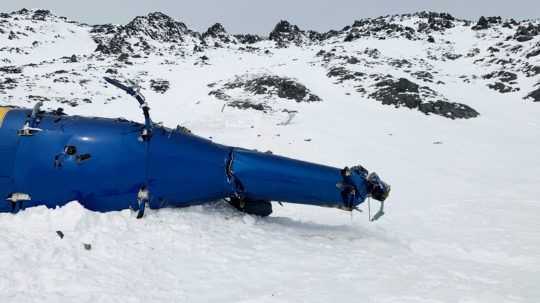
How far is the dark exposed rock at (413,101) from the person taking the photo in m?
35.0

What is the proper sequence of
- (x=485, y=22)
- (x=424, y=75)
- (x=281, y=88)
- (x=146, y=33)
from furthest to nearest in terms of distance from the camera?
(x=146, y=33), (x=485, y=22), (x=424, y=75), (x=281, y=88)

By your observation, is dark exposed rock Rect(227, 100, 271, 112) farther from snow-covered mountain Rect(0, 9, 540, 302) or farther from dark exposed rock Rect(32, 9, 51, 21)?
dark exposed rock Rect(32, 9, 51, 21)

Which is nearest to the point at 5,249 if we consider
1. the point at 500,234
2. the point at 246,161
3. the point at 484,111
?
the point at 246,161

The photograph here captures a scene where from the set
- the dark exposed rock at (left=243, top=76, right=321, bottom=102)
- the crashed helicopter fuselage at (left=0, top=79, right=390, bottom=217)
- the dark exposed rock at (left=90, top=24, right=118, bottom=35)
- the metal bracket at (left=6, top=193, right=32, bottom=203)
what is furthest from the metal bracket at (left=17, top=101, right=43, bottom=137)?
the dark exposed rock at (left=90, top=24, right=118, bottom=35)

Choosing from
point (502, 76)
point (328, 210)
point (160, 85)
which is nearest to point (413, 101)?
point (502, 76)

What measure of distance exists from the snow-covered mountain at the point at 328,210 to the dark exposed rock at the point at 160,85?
0.39m

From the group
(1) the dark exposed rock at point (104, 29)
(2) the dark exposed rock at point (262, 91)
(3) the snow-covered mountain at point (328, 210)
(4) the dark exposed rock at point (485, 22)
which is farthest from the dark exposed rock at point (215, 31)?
(2) the dark exposed rock at point (262, 91)

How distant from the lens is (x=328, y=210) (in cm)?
1104

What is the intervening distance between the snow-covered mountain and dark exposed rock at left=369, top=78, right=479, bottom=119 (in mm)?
210

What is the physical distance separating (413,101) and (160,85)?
27.4 meters

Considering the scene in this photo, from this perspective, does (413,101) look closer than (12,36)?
Yes

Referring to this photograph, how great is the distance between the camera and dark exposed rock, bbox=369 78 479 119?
35031 mm

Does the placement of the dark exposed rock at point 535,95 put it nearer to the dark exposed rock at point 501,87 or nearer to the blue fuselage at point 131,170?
the dark exposed rock at point 501,87

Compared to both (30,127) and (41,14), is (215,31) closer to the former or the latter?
(41,14)
